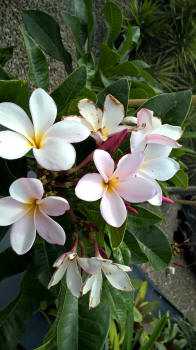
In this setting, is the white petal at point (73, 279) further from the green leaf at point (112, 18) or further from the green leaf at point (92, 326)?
the green leaf at point (112, 18)

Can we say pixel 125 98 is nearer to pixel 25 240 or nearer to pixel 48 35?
pixel 25 240

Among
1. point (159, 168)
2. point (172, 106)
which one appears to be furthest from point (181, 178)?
point (159, 168)

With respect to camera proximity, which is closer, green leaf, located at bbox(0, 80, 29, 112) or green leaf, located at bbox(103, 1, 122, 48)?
green leaf, located at bbox(0, 80, 29, 112)

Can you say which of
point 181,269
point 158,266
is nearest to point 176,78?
point 181,269

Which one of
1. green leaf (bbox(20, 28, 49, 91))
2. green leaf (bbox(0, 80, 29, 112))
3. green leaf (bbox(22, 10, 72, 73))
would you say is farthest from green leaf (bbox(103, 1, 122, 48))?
green leaf (bbox(0, 80, 29, 112))

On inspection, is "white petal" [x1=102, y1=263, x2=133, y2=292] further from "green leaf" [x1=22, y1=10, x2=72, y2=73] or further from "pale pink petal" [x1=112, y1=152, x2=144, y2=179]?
"green leaf" [x1=22, y1=10, x2=72, y2=73]

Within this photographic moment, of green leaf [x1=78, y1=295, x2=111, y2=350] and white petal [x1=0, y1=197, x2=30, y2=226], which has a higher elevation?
white petal [x1=0, y1=197, x2=30, y2=226]

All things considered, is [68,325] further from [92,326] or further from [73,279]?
[73,279]
